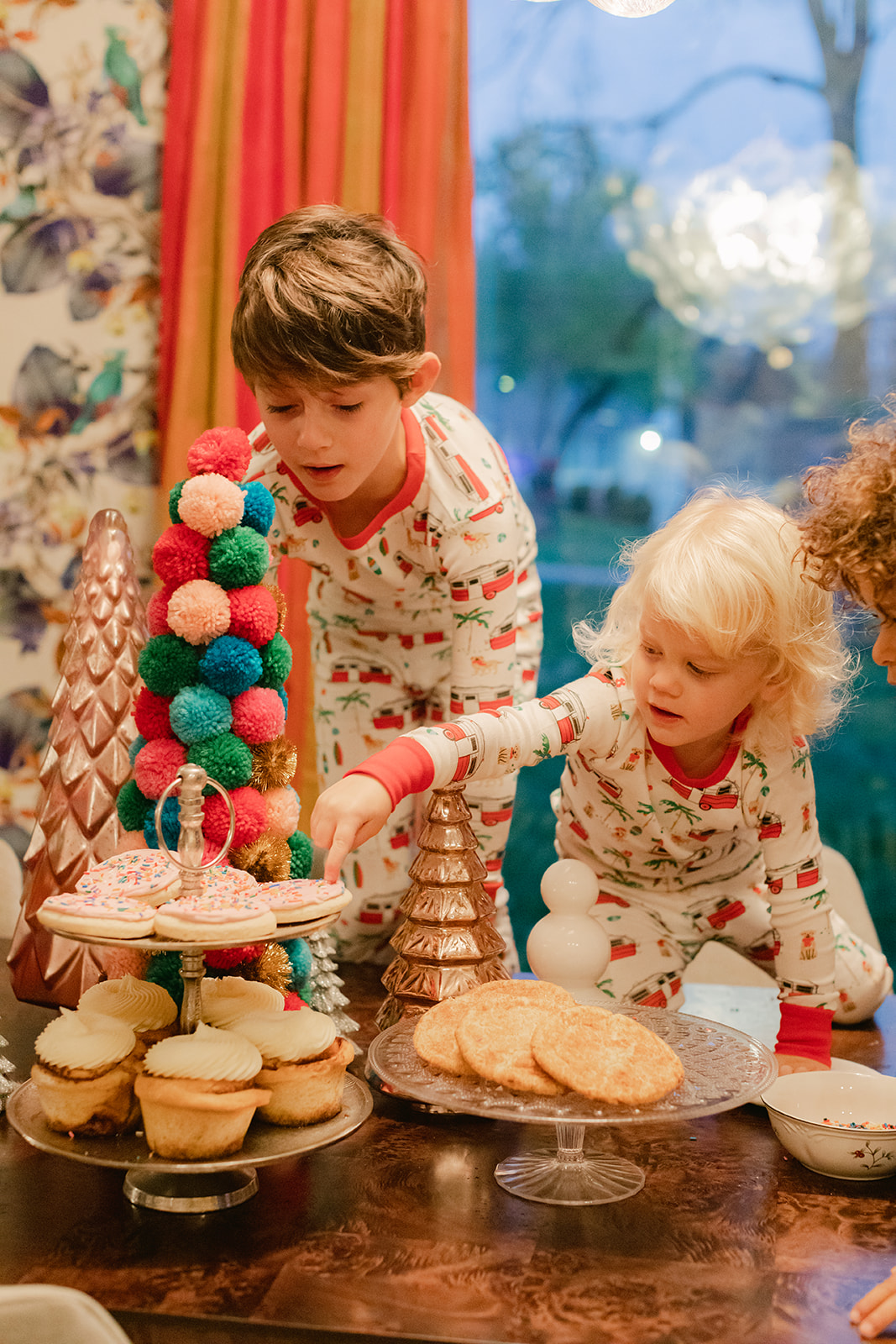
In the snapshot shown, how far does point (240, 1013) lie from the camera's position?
35.5 inches

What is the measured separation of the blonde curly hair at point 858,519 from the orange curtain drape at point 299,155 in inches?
49.4

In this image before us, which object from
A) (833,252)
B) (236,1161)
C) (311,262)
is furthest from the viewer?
(833,252)

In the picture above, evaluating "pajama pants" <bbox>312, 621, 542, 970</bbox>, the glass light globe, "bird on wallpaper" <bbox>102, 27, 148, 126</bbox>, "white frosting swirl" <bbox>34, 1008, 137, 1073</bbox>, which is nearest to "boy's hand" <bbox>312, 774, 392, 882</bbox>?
"white frosting swirl" <bbox>34, 1008, 137, 1073</bbox>

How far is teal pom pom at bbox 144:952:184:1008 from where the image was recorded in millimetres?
985

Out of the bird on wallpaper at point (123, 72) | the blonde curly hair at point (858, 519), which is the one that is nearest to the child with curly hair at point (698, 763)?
the blonde curly hair at point (858, 519)

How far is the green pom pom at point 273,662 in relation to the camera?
1051 millimetres

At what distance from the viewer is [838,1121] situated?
103cm

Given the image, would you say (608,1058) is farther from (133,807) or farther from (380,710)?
(380,710)

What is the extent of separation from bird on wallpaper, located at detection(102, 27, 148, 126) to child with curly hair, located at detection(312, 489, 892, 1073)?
1.68 meters

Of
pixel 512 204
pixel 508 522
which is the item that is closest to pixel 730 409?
pixel 512 204

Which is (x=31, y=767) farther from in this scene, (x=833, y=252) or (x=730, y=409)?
(x=833, y=252)

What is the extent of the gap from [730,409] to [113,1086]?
2382 millimetres

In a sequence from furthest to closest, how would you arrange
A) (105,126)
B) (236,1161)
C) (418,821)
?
Answer: (105,126) → (418,821) → (236,1161)

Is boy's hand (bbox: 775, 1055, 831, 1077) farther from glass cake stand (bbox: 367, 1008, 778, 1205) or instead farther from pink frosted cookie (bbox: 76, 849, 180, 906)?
pink frosted cookie (bbox: 76, 849, 180, 906)
